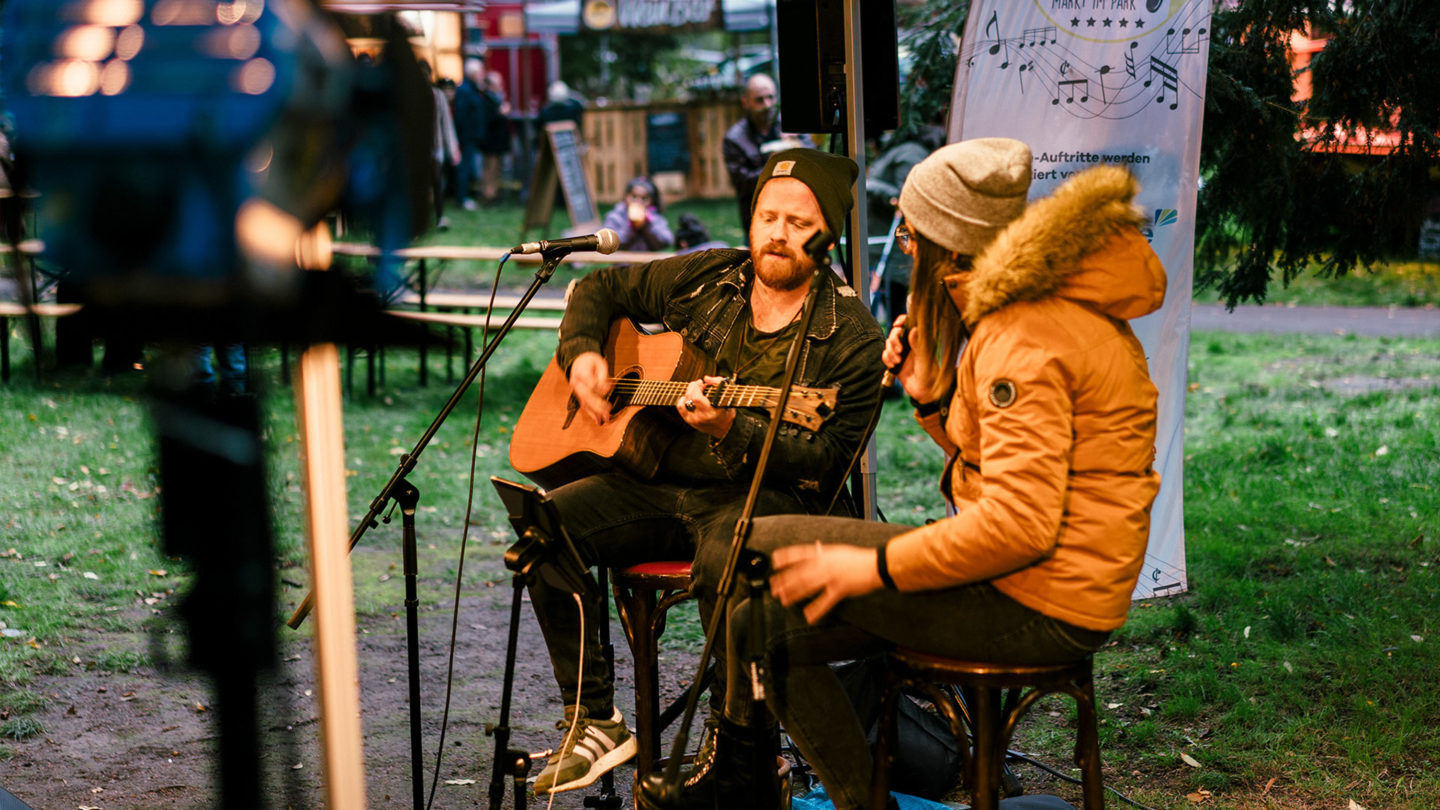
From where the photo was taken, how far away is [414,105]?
1.14m

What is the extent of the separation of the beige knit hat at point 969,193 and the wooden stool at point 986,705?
2.59ft

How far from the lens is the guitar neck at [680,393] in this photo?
9.77 ft

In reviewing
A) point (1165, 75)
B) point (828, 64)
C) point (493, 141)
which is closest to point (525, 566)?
point (828, 64)

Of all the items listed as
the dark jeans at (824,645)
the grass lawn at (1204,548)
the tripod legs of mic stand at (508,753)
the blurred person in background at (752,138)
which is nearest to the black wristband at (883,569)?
the dark jeans at (824,645)

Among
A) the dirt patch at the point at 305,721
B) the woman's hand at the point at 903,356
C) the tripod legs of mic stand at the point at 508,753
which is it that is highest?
the woman's hand at the point at 903,356

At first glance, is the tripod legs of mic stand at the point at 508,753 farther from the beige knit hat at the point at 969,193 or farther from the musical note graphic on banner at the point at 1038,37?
the musical note graphic on banner at the point at 1038,37

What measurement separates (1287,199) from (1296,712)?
1.98m

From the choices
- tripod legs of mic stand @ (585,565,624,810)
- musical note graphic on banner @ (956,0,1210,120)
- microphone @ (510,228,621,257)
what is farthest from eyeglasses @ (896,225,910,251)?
musical note graphic on banner @ (956,0,1210,120)

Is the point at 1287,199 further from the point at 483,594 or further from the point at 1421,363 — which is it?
the point at 1421,363

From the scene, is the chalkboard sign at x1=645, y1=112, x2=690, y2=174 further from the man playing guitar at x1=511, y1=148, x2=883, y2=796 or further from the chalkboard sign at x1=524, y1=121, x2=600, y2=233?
the man playing guitar at x1=511, y1=148, x2=883, y2=796

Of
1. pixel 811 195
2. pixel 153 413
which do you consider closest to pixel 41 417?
pixel 811 195

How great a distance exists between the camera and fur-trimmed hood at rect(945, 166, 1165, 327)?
2.23m

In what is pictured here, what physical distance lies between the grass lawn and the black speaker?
1.43 metres

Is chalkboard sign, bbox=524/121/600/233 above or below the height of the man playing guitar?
above
